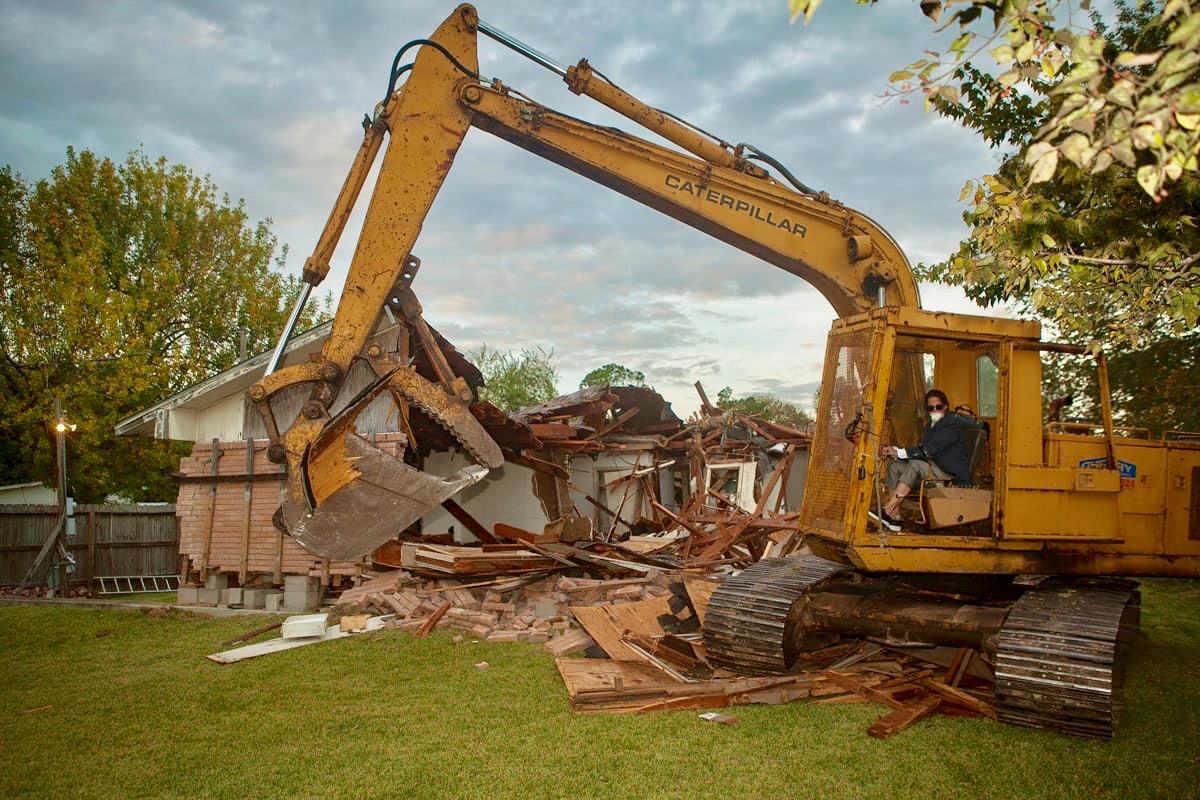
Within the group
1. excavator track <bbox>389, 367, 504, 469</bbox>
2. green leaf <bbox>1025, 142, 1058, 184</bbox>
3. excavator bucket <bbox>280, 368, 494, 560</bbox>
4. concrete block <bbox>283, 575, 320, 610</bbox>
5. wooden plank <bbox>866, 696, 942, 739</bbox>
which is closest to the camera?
green leaf <bbox>1025, 142, 1058, 184</bbox>

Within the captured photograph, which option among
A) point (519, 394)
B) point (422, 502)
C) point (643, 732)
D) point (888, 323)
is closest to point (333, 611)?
point (422, 502)

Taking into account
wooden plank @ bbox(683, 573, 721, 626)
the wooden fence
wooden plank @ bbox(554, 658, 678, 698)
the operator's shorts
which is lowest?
the wooden fence

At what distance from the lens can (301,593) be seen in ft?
38.1

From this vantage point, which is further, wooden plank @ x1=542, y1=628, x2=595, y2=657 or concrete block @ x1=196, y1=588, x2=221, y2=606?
concrete block @ x1=196, y1=588, x2=221, y2=606

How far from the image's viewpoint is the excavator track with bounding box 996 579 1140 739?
516cm

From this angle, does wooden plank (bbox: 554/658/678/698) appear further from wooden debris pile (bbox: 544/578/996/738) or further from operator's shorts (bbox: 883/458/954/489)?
operator's shorts (bbox: 883/458/954/489)

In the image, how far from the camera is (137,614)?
11664 millimetres

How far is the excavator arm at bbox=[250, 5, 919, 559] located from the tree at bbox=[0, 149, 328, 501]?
14.4m

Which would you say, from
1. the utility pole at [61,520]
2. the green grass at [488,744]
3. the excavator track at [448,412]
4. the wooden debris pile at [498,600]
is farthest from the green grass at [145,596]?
the excavator track at [448,412]

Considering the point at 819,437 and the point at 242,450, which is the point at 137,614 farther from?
the point at 819,437

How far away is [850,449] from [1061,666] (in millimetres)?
1993

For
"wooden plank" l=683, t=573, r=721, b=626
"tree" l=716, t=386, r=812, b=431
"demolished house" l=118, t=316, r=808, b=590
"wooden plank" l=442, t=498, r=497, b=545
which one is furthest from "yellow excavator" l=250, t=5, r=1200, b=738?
"tree" l=716, t=386, r=812, b=431

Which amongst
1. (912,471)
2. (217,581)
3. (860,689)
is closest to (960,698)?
(860,689)

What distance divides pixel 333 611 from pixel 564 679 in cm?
456
